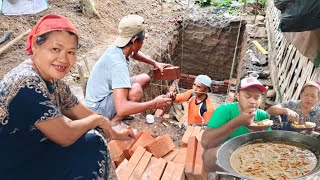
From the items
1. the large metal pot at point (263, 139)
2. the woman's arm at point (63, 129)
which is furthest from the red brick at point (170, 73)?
the woman's arm at point (63, 129)

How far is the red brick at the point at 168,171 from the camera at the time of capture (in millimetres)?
3806

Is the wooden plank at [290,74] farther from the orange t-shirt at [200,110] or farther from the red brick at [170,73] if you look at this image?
the red brick at [170,73]

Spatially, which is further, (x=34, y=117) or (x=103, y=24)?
(x=103, y=24)

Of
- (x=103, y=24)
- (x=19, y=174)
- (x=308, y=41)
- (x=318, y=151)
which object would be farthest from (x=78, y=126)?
(x=103, y=24)

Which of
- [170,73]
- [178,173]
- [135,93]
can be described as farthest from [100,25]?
[178,173]

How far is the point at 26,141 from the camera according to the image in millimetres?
2424

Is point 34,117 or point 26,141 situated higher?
point 34,117

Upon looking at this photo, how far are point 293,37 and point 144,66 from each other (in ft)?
13.0

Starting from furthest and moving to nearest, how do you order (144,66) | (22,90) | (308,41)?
(144,66), (308,41), (22,90)

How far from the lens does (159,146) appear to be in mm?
4402

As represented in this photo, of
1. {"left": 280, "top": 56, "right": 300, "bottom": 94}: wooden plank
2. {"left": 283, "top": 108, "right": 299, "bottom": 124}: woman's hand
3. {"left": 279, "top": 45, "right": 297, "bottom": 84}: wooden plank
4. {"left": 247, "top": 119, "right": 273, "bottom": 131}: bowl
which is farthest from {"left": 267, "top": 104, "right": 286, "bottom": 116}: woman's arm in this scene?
{"left": 279, "top": 45, "right": 297, "bottom": 84}: wooden plank

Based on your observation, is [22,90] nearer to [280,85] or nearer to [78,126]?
[78,126]

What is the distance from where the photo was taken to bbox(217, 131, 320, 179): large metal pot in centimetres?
279

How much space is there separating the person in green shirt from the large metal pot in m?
0.17
